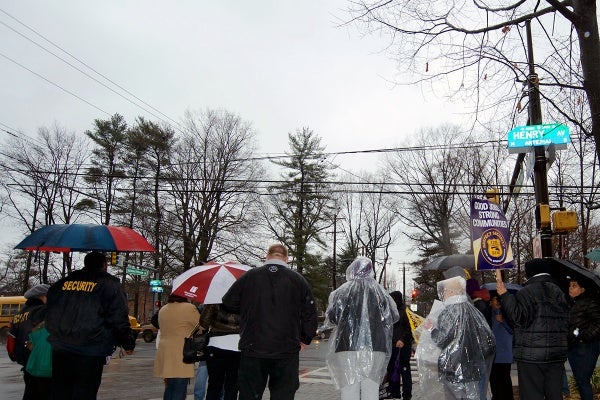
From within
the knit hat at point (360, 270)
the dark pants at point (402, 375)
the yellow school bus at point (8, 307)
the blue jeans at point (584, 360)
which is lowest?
the yellow school bus at point (8, 307)

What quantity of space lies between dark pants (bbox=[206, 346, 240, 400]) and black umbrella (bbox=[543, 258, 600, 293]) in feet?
12.6

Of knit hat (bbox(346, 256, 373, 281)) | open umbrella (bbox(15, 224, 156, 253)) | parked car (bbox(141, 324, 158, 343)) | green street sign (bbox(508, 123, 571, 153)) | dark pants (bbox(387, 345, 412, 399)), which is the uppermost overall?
green street sign (bbox(508, 123, 571, 153))

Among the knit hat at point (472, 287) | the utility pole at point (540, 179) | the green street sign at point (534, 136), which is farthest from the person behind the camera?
the green street sign at point (534, 136)

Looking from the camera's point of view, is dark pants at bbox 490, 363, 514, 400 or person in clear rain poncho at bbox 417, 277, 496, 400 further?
dark pants at bbox 490, 363, 514, 400

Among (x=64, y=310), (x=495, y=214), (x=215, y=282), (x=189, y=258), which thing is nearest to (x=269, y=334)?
(x=215, y=282)

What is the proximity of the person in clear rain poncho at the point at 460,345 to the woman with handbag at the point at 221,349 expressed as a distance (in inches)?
88.7

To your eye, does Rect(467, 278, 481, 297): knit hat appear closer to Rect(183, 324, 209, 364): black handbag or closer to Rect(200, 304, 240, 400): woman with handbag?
Rect(200, 304, 240, 400): woman with handbag

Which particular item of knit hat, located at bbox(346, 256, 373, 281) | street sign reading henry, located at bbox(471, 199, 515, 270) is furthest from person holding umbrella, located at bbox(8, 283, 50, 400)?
street sign reading henry, located at bbox(471, 199, 515, 270)

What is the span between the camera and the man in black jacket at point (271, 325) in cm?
472

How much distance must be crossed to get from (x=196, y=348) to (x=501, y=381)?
3.92m

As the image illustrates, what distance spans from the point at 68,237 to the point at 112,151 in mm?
37023

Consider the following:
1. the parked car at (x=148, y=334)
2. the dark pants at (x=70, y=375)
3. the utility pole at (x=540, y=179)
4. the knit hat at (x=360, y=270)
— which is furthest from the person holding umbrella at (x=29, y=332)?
the parked car at (x=148, y=334)

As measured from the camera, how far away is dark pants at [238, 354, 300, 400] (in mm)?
4723

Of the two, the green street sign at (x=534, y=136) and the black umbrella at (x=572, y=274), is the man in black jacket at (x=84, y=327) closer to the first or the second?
the black umbrella at (x=572, y=274)
